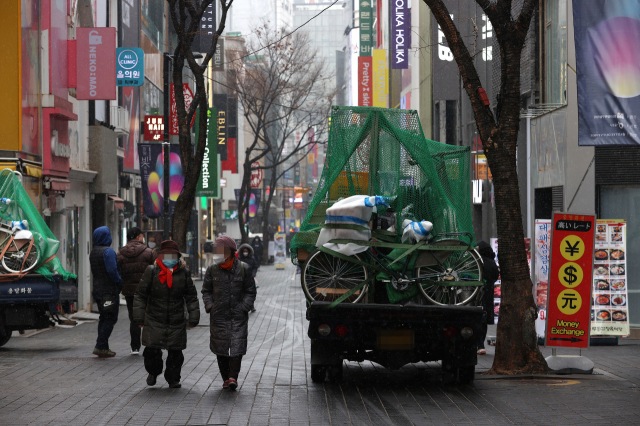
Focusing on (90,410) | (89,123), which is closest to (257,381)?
(90,410)

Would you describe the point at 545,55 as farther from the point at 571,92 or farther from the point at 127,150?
the point at 127,150

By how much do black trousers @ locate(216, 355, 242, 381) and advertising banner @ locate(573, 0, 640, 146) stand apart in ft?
17.6

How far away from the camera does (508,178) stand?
10109 mm

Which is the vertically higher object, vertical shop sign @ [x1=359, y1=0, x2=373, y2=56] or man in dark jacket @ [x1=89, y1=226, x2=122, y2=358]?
vertical shop sign @ [x1=359, y1=0, x2=373, y2=56]

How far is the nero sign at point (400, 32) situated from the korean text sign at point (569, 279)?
24.7 m

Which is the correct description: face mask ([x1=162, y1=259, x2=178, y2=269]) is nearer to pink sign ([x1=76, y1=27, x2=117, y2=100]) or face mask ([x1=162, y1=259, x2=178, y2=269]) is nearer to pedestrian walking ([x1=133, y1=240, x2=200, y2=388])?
pedestrian walking ([x1=133, y1=240, x2=200, y2=388])

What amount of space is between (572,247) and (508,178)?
3.68 feet

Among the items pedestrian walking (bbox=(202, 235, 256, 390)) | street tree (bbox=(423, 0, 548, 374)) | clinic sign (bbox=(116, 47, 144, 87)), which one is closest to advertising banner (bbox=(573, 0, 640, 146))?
street tree (bbox=(423, 0, 548, 374))

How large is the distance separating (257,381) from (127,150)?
58.7ft

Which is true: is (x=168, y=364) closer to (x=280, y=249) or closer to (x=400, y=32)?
(x=400, y=32)

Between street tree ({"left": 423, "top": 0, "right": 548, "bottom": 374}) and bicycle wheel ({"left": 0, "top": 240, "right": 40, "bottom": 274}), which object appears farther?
bicycle wheel ({"left": 0, "top": 240, "right": 40, "bottom": 274})

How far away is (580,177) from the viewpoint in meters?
14.7

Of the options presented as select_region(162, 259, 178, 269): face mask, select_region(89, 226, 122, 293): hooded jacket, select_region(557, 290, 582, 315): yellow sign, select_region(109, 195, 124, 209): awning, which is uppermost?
select_region(109, 195, 124, 209): awning

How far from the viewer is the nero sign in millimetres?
33625
